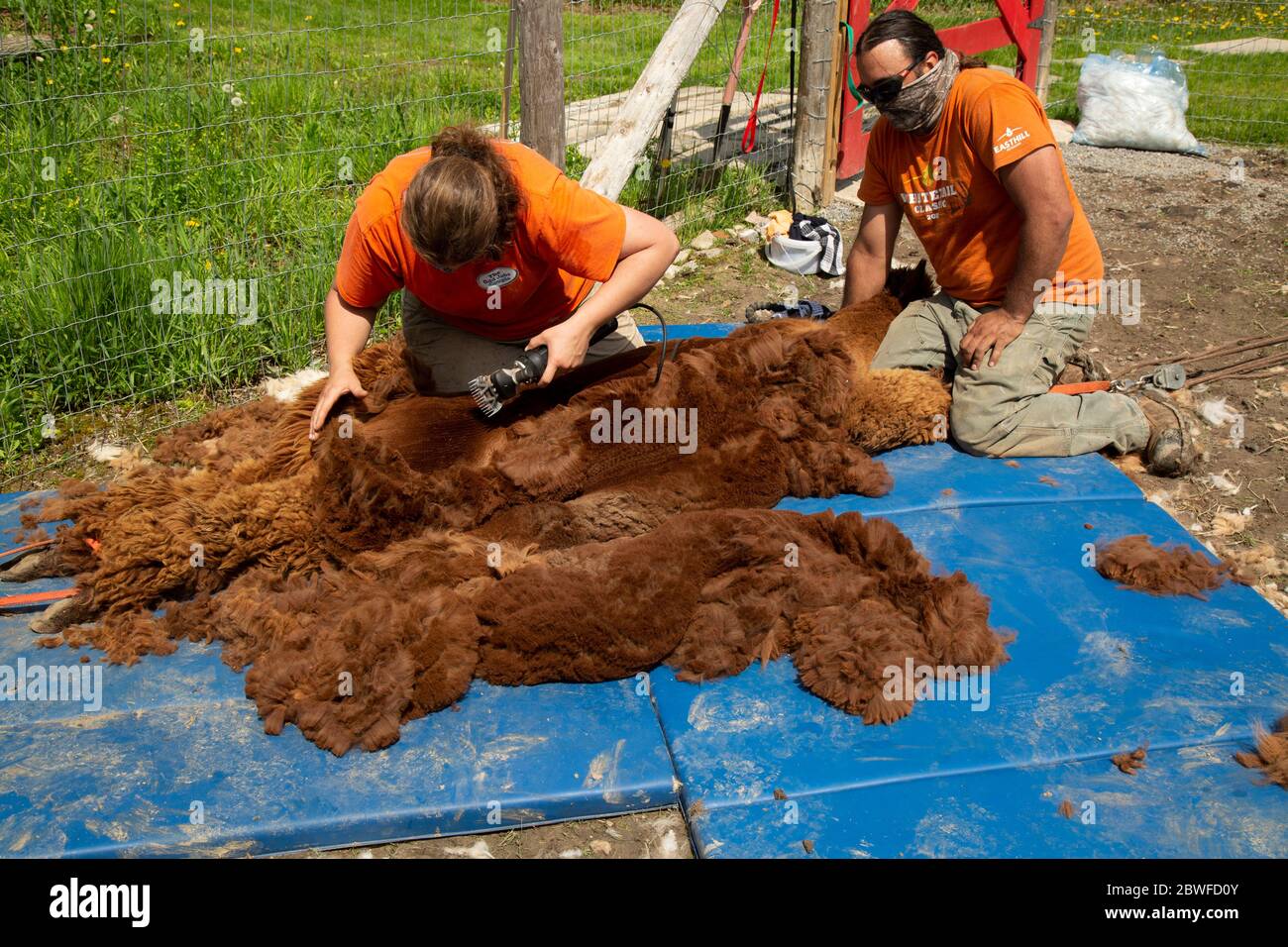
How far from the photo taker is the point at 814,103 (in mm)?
6422

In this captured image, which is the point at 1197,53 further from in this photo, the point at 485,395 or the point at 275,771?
the point at 275,771

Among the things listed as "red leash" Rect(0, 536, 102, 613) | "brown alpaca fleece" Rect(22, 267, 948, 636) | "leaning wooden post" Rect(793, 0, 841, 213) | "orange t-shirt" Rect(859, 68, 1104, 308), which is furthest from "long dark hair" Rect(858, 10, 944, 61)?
"red leash" Rect(0, 536, 102, 613)

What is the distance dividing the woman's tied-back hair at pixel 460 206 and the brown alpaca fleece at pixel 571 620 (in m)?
0.85

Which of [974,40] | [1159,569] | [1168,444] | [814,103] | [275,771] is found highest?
[974,40]

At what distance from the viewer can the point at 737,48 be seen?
6.88m

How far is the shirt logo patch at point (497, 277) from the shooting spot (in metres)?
3.27

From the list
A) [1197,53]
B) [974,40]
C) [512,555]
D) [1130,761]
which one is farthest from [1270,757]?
[1197,53]

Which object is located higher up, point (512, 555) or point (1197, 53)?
point (1197, 53)

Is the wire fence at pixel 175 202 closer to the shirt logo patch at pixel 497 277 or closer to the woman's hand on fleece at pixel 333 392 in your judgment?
the shirt logo patch at pixel 497 277

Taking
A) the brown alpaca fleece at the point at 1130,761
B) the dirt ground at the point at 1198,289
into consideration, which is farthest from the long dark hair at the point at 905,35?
the brown alpaca fleece at the point at 1130,761

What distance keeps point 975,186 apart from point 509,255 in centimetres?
181

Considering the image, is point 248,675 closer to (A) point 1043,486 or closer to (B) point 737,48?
(A) point 1043,486
